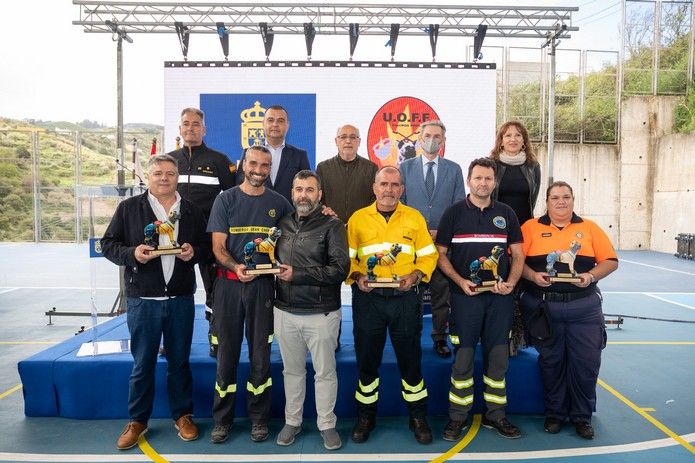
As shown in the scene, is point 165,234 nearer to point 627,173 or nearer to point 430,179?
point 430,179

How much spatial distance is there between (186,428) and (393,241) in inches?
80.2

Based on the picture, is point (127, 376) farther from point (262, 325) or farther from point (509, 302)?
point (509, 302)

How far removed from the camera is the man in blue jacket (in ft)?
11.3

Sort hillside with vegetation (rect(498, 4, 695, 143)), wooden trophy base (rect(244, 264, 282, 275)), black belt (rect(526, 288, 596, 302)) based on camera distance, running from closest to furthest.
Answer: wooden trophy base (rect(244, 264, 282, 275)) < black belt (rect(526, 288, 596, 302)) < hillside with vegetation (rect(498, 4, 695, 143))

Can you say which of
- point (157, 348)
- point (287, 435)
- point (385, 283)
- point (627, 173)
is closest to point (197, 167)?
point (157, 348)

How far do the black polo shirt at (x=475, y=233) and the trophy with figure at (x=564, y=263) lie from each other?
0.85 ft

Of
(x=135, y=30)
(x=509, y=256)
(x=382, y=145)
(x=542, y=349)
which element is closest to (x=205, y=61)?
(x=135, y=30)

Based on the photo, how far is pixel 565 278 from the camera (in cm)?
354

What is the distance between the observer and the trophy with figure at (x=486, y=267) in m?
3.48

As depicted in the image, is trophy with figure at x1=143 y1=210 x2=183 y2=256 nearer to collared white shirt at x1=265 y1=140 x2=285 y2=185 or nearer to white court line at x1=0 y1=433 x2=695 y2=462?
collared white shirt at x1=265 y1=140 x2=285 y2=185

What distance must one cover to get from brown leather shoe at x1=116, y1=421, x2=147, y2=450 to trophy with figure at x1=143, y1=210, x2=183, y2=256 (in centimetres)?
129

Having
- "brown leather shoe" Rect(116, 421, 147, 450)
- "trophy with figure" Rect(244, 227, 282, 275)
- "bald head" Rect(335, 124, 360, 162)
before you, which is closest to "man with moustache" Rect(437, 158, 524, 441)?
"bald head" Rect(335, 124, 360, 162)

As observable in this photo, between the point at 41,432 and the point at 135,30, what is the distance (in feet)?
21.2

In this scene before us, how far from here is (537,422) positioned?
13.2 feet
